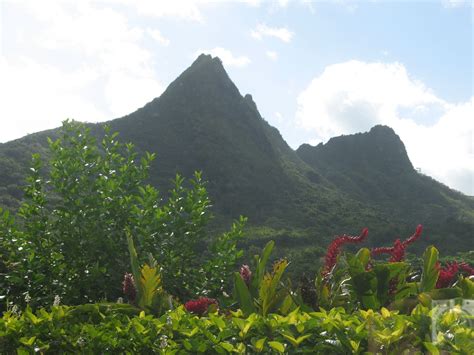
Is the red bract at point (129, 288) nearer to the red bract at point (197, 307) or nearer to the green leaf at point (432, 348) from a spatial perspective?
the red bract at point (197, 307)

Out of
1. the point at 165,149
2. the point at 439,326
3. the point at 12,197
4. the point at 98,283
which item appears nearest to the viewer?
the point at 439,326

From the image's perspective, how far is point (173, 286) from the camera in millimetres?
4430

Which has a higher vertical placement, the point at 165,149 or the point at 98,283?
the point at 165,149

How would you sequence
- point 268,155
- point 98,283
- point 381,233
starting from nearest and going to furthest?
point 98,283, point 381,233, point 268,155

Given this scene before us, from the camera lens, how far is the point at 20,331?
2.44 meters

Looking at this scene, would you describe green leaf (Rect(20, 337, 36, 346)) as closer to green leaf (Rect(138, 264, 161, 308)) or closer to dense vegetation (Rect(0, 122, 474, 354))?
A: dense vegetation (Rect(0, 122, 474, 354))

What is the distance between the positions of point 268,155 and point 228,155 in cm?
556

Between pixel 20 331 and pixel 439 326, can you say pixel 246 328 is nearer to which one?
pixel 439 326

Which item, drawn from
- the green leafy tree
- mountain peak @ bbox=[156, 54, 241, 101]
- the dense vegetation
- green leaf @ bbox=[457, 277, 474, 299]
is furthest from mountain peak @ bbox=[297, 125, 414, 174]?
Result: green leaf @ bbox=[457, 277, 474, 299]

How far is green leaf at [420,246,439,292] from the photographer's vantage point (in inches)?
124

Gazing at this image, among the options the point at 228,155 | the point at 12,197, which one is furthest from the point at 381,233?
the point at 12,197

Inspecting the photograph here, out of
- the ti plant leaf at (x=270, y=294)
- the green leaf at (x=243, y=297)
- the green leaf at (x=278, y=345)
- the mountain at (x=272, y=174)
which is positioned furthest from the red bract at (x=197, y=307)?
the mountain at (x=272, y=174)

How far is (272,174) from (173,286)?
5583 centimetres

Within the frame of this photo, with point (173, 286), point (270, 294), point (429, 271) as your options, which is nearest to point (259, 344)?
point (270, 294)
